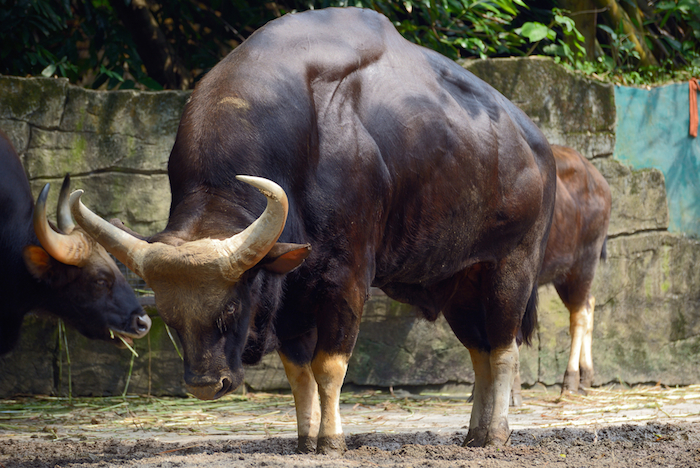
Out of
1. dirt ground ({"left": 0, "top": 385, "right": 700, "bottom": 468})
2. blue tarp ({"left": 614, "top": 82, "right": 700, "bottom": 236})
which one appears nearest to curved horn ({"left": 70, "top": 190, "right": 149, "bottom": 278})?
dirt ground ({"left": 0, "top": 385, "right": 700, "bottom": 468})

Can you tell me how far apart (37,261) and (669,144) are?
19.5ft

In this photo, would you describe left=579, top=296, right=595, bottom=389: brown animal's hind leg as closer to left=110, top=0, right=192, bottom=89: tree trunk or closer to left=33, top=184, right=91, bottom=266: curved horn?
left=33, top=184, right=91, bottom=266: curved horn

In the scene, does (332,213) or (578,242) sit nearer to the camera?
(332,213)

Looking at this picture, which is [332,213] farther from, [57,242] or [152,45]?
[152,45]

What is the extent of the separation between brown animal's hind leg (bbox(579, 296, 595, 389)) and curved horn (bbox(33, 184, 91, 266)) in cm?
430

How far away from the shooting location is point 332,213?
10.6 feet

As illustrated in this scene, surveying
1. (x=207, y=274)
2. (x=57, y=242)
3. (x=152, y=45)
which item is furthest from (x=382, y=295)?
(x=207, y=274)

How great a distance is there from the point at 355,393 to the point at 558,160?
273 centimetres

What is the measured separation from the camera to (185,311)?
113 inches

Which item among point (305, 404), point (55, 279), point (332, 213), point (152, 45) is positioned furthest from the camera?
point (152, 45)

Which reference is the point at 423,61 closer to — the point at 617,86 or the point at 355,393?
the point at 355,393

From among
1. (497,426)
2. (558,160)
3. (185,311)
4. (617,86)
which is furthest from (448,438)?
(617,86)

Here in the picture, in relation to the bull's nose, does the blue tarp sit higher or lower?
higher

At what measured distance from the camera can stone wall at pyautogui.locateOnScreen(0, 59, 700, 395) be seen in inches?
247
